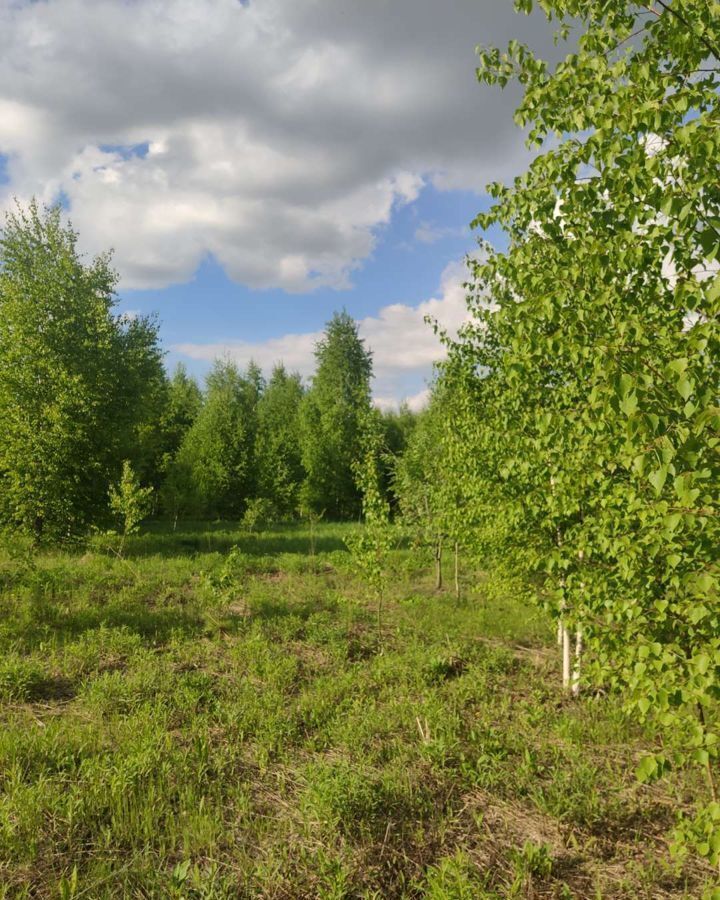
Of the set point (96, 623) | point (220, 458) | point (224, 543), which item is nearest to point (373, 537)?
point (96, 623)

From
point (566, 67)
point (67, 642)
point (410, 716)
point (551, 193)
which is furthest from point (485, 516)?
point (67, 642)

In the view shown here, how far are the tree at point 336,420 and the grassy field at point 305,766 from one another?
63.9 feet

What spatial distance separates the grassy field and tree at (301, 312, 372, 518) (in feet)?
63.9

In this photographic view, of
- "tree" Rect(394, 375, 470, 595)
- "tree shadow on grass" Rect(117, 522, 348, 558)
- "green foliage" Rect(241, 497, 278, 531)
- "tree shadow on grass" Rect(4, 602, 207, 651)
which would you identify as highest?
"tree" Rect(394, 375, 470, 595)

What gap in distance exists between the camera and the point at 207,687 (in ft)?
25.7

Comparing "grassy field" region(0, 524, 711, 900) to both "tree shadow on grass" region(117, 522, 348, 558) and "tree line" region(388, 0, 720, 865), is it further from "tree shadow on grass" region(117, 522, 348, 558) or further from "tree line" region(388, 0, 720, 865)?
"tree shadow on grass" region(117, 522, 348, 558)

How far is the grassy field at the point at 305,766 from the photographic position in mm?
4500

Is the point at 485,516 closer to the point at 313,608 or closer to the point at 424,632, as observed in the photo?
the point at 424,632

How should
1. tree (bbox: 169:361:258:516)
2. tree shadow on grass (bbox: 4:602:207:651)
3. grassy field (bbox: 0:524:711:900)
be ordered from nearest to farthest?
grassy field (bbox: 0:524:711:900)
tree shadow on grass (bbox: 4:602:207:651)
tree (bbox: 169:361:258:516)

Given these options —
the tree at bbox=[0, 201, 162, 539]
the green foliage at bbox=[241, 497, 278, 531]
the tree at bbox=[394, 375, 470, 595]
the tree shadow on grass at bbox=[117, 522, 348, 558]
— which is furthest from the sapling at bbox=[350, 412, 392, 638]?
the green foliage at bbox=[241, 497, 278, 531]

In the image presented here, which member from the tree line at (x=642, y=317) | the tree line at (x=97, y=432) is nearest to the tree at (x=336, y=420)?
the tree line at (x=97, y=432)

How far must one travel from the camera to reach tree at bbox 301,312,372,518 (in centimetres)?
3425

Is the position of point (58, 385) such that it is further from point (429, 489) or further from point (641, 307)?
point (641, 307)

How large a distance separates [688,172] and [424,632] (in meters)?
9.57
